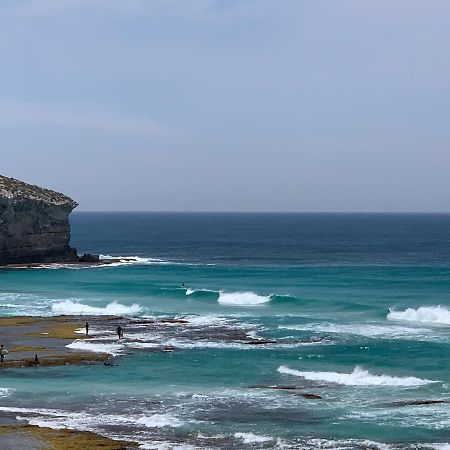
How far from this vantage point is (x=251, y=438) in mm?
37281

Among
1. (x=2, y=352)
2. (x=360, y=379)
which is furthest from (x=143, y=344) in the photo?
(x=360, y=379)

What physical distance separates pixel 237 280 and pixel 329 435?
70.7 metres

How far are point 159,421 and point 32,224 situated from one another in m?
84.6

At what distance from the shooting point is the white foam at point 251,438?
36.9 meters

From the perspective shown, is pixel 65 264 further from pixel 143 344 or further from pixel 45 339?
pixel 143 344

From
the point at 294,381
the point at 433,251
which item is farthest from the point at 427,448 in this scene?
the point at 433,251

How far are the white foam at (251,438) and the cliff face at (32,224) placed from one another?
8497 cm

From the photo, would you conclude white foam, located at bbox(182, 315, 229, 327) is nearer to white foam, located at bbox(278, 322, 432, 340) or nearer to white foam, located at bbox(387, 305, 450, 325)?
white foam, located at bbox(278, 322, 432, 340)

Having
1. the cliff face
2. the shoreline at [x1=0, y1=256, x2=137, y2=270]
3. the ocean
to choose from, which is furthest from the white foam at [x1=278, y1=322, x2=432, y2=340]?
the cliff face

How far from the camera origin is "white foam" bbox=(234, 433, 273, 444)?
121ft

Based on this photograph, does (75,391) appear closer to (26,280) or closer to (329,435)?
(329,435)

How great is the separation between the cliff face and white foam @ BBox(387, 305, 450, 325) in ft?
198

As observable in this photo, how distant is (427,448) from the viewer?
117 feet

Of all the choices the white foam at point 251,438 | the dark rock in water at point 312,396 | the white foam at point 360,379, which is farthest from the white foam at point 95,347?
the white foam at point 251,438
